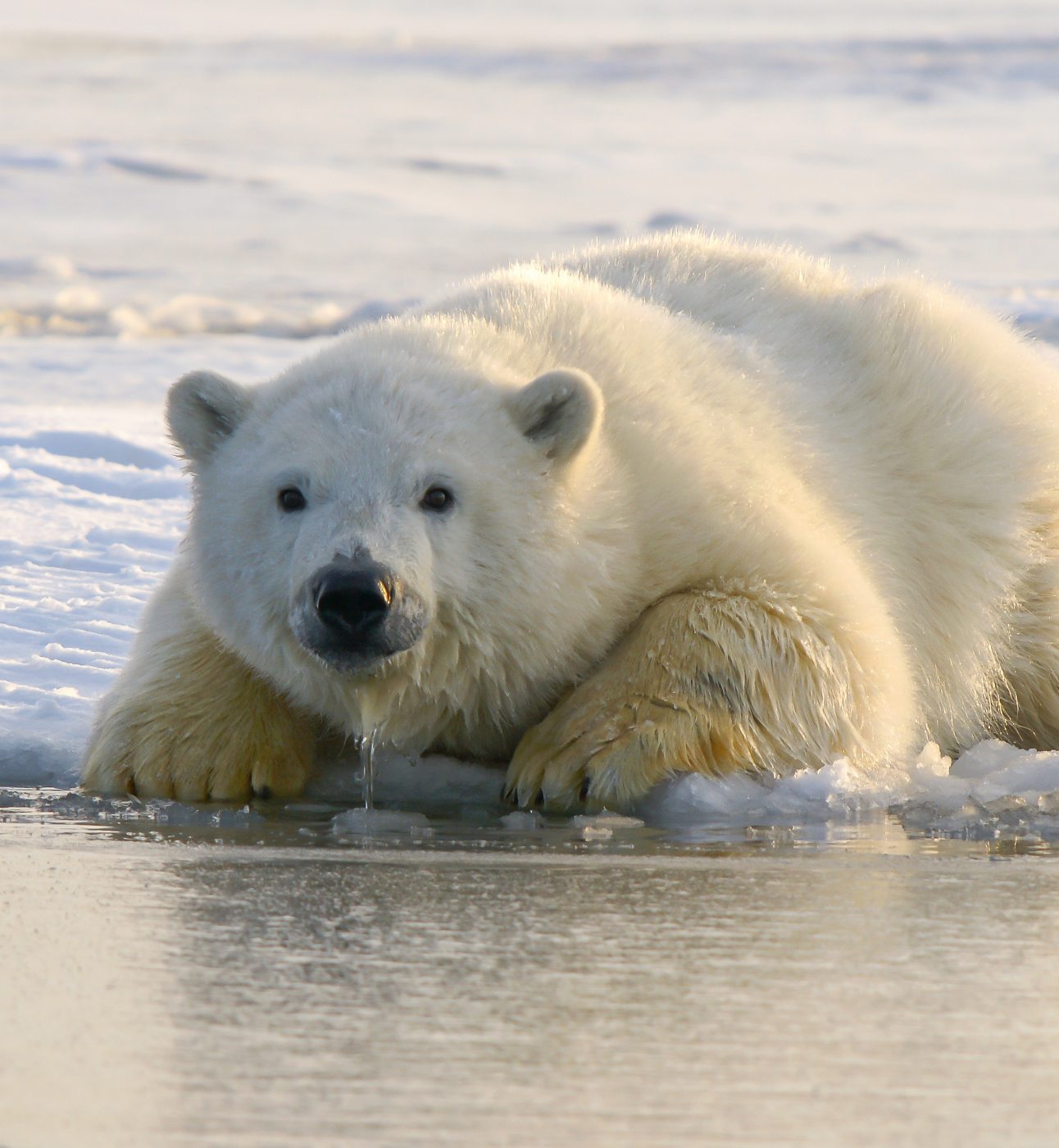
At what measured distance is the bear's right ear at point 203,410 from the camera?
14.5 feet

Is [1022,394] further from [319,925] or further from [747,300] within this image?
[319,925]

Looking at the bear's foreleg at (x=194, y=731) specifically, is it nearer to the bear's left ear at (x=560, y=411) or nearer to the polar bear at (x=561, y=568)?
the polar bear at (x=561, y=568)

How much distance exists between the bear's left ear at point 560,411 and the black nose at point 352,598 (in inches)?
24.1

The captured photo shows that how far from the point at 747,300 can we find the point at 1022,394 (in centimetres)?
83

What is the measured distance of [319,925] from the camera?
2727 mm

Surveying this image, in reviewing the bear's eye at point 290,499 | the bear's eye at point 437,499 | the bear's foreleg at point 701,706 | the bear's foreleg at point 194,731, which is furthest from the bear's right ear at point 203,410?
the bear's foreleg at point 701,706

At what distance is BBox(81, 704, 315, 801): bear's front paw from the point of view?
435 cm

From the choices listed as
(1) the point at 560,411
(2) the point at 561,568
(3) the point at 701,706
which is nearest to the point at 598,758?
(3) the point at 701,706

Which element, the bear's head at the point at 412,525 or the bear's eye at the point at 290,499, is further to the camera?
the bear's eye at the point at 290,499

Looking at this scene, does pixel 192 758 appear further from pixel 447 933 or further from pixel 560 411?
pixel 447 933

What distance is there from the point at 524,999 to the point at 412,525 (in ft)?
5.95

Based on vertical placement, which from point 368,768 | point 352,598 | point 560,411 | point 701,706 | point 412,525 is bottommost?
point 368,768

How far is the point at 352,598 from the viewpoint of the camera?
3818 mm

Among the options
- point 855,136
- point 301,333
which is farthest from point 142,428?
point 855,136
